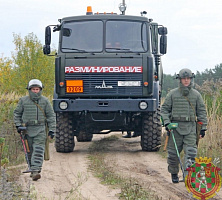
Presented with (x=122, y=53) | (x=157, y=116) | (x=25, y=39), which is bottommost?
(x=157, y=116)

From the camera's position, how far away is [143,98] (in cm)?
1190

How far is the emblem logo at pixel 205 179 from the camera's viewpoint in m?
6.98

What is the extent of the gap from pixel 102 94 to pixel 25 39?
860 inches

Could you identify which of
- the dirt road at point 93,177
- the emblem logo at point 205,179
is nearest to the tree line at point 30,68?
the dirt road at point 93,177

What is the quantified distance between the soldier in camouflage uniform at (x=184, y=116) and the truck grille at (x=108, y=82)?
326 centimetres

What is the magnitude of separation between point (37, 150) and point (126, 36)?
13.3 ft

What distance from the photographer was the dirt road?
24.5 feet

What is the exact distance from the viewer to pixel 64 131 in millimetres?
12117

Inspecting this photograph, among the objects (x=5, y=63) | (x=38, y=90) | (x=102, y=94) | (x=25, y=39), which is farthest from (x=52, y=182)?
(x=5, y=63)

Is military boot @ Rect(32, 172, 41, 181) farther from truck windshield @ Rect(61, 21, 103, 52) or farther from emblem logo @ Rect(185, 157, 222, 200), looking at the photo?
truck windshield @ Rect(61, 21, 103, 52)

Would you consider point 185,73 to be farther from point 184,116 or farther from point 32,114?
point 32,114

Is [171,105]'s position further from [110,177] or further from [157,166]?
→ [157,166]

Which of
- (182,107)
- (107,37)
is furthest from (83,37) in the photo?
(182,107)

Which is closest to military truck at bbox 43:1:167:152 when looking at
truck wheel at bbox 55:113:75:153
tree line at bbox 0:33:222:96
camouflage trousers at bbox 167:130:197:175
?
truck wheel at bbox 55:113:75:153
